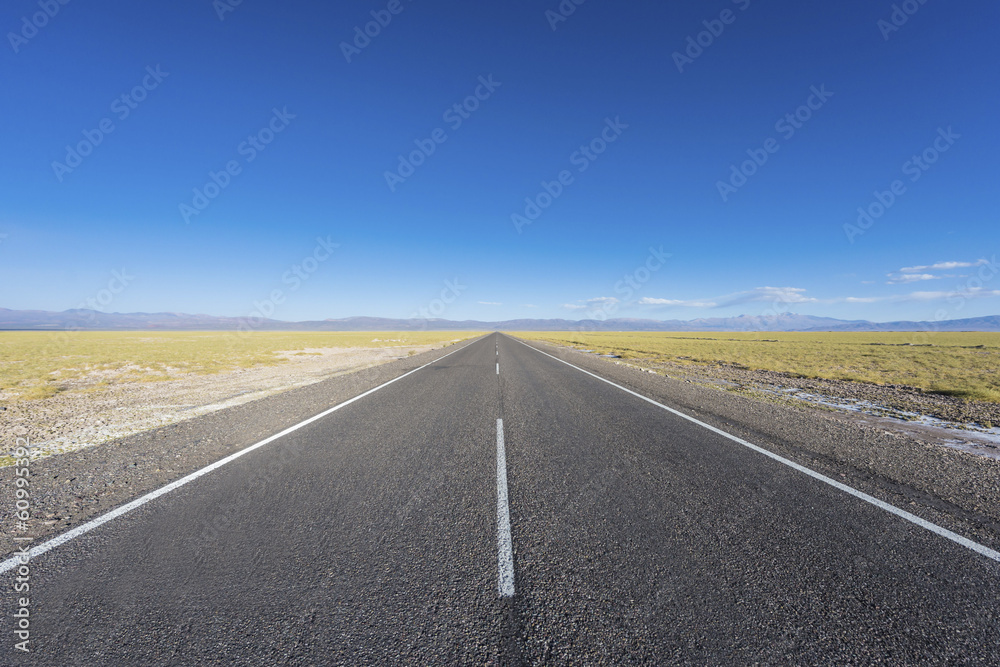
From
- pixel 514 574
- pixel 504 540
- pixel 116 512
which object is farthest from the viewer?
pixel 116 512

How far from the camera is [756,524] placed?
343 cm

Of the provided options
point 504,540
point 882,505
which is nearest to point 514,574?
point 504,540

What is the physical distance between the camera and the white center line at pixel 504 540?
2.62 metres

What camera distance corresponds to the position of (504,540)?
318cm

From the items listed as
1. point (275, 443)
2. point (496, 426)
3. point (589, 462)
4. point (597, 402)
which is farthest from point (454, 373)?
point (589, 462)

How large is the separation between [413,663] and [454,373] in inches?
532

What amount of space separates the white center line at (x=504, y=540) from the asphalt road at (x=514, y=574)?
0.08ft

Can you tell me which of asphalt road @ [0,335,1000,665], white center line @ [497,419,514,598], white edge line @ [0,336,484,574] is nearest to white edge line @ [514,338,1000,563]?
asphalt road @ [0,335,1000,665]

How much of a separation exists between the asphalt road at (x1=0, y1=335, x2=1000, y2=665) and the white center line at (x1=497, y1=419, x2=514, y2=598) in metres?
0.03

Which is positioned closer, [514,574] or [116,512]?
[514,574]

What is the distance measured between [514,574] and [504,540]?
0.45 meters

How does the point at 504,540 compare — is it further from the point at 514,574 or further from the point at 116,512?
the point at 116,512

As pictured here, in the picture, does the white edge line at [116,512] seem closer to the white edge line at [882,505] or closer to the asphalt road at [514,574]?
the asphalt road at [514,574]

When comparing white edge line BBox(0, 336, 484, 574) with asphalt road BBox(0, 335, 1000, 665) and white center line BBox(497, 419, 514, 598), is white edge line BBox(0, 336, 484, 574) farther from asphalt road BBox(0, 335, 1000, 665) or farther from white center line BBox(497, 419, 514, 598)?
white center line BBox(497, 419, 514, 598)
